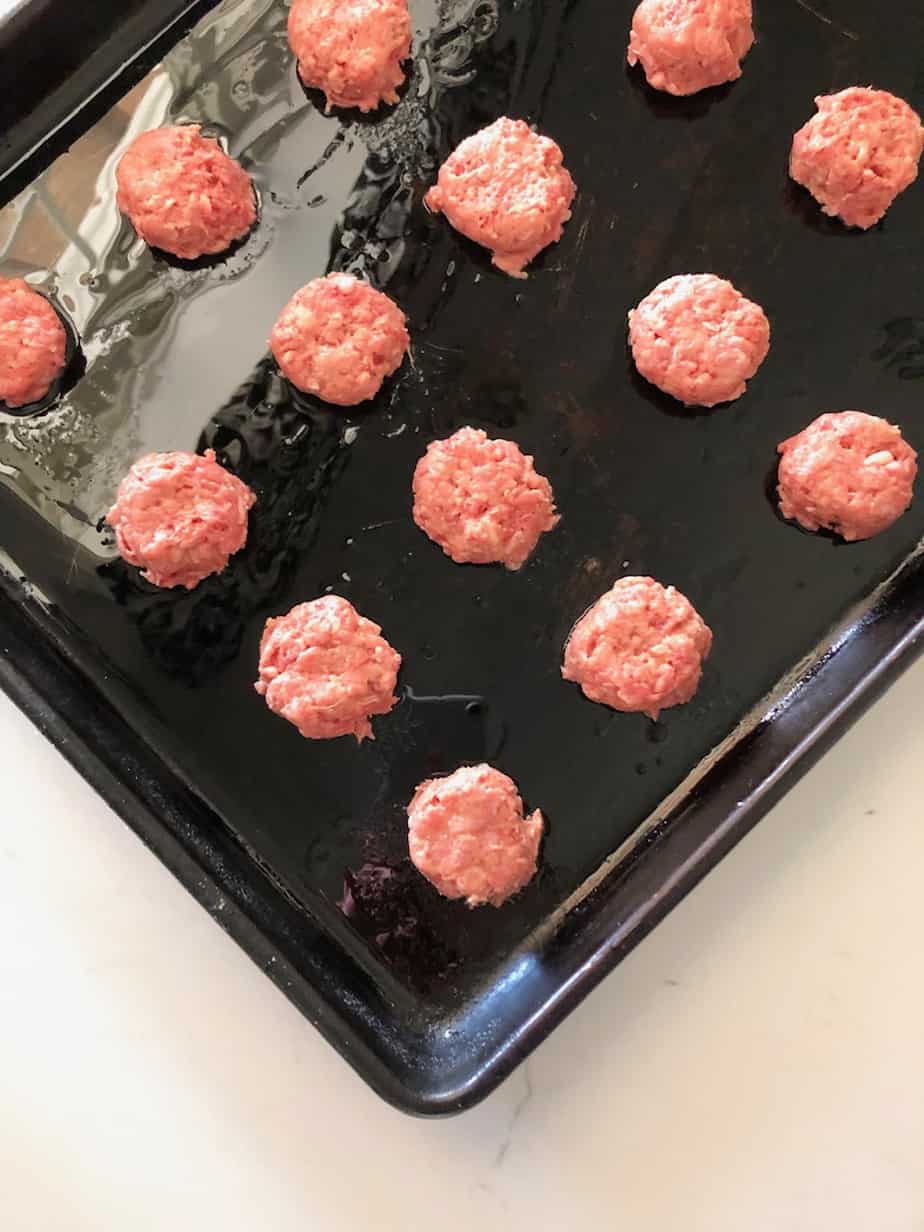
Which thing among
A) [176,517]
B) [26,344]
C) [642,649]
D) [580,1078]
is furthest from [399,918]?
[26,344]

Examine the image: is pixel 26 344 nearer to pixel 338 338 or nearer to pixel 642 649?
pixel 338 338

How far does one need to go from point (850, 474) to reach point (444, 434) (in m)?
0.56

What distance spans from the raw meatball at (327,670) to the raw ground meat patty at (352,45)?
0.74 m

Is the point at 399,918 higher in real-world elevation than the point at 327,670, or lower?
lower

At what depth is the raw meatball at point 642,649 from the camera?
5.40ft

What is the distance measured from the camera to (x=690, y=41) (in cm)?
173

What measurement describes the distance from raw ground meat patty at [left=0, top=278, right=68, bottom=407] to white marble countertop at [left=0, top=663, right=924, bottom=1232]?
705 mm

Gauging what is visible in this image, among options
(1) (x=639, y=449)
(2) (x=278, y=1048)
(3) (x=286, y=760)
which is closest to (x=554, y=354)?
(1) (x=639, y=449)

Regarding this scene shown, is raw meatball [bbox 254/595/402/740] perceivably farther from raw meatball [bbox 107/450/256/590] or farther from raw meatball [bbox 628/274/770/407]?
raw meatball [bbox 628/274/770/407]

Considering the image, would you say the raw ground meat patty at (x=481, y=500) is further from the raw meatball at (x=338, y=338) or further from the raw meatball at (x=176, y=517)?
the raw meatball at (x=176, y=517)

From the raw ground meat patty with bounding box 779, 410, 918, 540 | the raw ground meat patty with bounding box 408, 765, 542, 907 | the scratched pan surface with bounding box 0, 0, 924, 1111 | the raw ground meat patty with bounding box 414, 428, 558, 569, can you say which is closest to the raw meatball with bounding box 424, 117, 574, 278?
the scratched pan surface with bounding box 0, 0, 924, 1111

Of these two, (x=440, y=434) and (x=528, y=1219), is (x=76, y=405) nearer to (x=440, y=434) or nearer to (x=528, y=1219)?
(x=440, y=434)

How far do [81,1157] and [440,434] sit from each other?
1095mm

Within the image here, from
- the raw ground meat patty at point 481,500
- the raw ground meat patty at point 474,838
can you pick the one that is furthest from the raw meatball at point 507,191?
the raw ground meat patty at point 474,838
